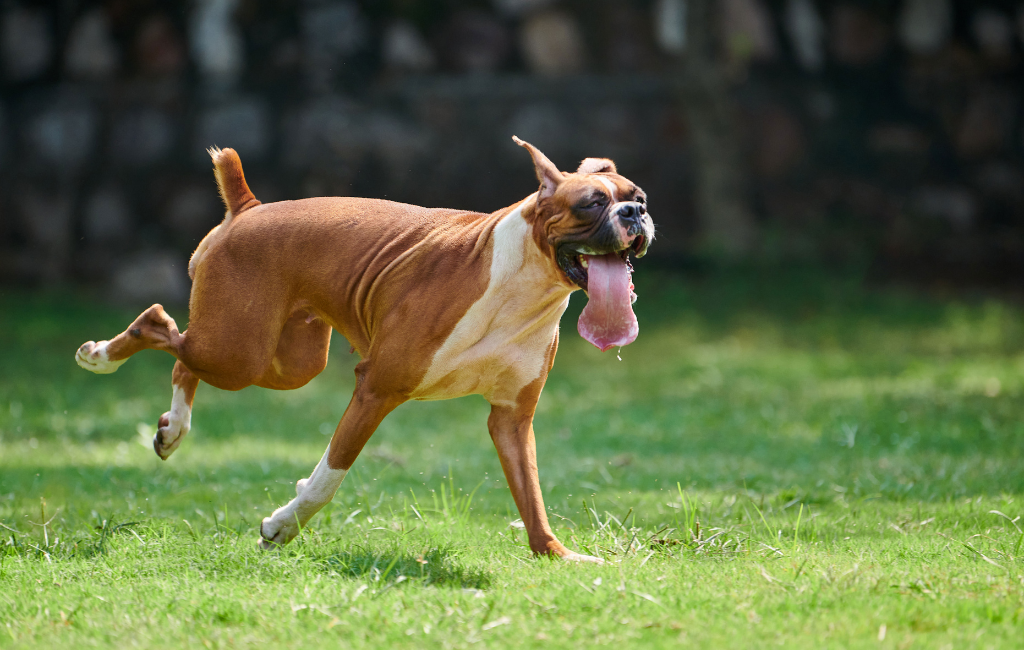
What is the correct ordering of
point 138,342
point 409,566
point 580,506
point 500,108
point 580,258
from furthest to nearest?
point 500,108, point 580,506, point 138,342, point 409,566, point 580,258

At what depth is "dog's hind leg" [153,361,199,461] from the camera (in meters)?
4.60

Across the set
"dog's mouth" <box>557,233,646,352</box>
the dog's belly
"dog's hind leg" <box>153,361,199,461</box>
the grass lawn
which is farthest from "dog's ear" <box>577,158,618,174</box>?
"dog's hind leg" <box>153,361,199,461</box>

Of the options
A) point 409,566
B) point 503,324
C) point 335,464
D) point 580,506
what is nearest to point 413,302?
point 503,324

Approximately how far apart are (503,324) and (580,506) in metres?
1.55

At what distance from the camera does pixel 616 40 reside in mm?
13703

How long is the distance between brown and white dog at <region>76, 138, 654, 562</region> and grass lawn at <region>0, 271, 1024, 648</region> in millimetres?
473

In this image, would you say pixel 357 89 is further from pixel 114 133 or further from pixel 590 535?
pixel 590 535

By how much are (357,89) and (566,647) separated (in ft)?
→ 36.6

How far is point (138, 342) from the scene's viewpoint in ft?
14.9

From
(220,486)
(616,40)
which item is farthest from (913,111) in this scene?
(220,486)

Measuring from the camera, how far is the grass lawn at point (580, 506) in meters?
3.36

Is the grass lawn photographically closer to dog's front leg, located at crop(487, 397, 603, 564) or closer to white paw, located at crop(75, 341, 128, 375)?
dog's front leg, located at crop(487, 397, 603, 564)

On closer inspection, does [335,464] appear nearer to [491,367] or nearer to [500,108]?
[491,367]

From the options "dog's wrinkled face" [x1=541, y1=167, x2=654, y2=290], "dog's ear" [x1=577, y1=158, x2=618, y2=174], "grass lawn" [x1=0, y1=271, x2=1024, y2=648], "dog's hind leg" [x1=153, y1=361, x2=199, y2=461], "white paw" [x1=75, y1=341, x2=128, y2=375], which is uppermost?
"dog's ear" [x1=577, y1=158, x2=618, y2=174]
